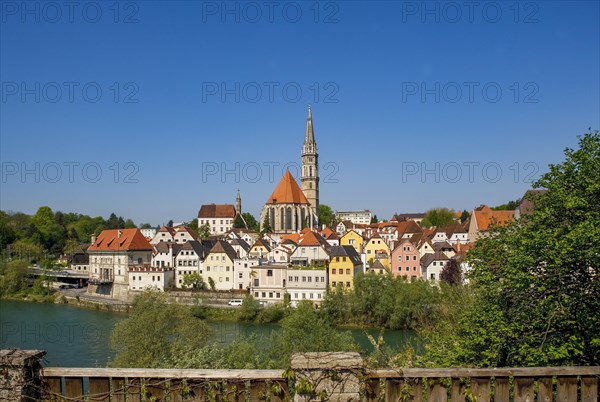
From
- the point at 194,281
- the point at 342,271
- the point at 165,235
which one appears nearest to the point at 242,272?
the point at 194,281

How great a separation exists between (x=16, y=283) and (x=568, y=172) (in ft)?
188

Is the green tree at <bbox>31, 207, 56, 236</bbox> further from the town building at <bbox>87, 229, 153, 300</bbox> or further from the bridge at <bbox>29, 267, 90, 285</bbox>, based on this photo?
the town building at <bbox>87, 229, 153, 300</bbox>

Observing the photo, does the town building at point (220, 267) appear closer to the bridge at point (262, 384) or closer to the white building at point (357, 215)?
the bridge at point (262, 384)

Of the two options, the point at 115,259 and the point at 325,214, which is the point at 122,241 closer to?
the point at 115,259

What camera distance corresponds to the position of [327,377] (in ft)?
14.1

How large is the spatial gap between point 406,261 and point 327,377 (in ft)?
144

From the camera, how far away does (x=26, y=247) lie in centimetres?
7550

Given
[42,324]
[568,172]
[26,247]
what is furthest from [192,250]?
[568,172]

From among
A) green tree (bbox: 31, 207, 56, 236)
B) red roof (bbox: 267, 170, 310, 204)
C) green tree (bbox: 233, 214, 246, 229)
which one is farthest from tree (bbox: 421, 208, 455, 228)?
green tree (bbox: 31, 207, 56, 236)

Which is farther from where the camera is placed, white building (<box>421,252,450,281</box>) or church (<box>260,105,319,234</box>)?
church (<box>260,105,319,234</box>)

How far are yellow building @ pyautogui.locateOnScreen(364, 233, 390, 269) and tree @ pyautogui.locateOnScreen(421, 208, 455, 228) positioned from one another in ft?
137

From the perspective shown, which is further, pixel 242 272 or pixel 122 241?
pixel 122 241

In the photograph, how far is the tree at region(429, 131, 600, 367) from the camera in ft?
25.1

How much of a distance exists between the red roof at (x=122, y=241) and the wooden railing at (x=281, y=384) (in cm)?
5238
